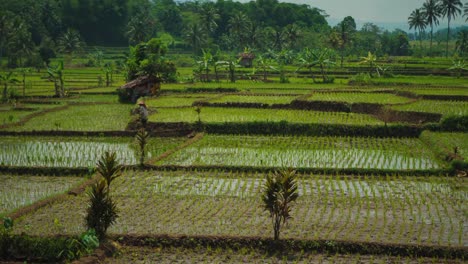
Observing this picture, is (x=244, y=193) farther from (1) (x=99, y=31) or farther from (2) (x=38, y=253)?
(1) (x=99, y=31)

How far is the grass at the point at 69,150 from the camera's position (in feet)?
47.2

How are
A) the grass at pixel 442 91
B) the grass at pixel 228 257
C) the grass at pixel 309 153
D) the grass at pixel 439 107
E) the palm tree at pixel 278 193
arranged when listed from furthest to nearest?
the grass at pixel 442 91, the grass at pixel 439 107, the grass at pixel 309 153, the palm tree at pixel 278 193, the grass at pixel 228 257

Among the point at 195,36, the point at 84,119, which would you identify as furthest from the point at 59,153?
the point at 195,36

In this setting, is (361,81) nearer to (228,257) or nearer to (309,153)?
(309,153)

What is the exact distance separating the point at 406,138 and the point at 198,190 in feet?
26.7

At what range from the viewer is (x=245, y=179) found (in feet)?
41.9

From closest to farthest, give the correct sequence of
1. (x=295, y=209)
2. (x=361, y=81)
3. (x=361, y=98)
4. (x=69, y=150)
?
(x=295, y=209) < (x=69, y=150) < (x=361, y=98) < (x=361, y=81)

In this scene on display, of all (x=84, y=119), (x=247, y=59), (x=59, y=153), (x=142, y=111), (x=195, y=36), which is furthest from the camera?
(x=195, y=36)

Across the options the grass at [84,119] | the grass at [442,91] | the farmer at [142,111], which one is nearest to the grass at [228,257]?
the farmer at [142,111]

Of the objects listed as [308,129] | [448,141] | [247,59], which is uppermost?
[247,59]

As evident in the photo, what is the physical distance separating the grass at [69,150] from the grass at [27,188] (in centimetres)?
94

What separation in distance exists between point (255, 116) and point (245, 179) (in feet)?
24.9

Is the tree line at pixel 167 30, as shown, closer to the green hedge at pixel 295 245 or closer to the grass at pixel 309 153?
the grass at pixel 309 153

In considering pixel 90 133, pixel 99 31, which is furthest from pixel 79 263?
pixel 99 31
